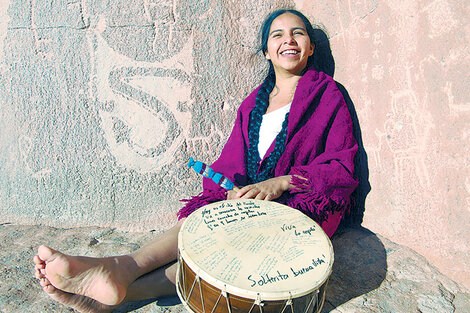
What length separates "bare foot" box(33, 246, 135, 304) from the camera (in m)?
1.25

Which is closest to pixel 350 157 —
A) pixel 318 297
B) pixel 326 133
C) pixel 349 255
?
pixel 326 133

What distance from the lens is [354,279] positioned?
1570 mm

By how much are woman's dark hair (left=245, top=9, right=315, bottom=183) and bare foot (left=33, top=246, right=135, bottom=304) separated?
834 mm

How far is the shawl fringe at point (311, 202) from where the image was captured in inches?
63.5

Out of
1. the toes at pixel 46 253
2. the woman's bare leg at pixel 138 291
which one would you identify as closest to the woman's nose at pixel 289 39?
the woman's bare leg at pixel 138 291

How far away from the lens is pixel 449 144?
1439 mm

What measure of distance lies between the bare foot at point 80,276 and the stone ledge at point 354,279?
0.19m

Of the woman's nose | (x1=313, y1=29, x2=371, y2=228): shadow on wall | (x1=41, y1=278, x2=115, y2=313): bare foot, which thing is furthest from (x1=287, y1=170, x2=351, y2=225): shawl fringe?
(x1=41, y1=278, x2=115, y2=313): bare foot

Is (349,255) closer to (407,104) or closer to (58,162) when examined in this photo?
(407,104)

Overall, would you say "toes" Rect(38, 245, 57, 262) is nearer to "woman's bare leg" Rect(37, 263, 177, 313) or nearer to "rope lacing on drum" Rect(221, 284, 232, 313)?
"woman's bare leg" Rect(37, 263, 177, 313)

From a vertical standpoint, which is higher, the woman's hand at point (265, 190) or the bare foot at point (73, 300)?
the woman's hand at point (265, 190)
